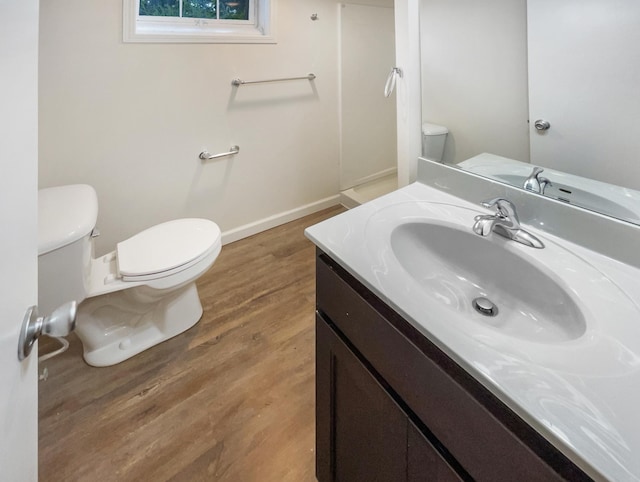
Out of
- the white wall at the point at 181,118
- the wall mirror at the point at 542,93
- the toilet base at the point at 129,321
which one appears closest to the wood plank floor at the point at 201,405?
the toilet base at the point at 129,321

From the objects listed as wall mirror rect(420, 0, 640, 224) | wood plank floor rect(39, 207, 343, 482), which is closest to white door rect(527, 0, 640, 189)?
wall mirror rect(420, 0, 640, 224)

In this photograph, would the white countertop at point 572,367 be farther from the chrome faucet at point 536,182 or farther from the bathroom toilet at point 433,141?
the bathroom toilet at point 433,141

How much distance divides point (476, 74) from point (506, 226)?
0.57m

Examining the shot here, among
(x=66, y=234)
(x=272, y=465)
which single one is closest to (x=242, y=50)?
(x=66, y=234)

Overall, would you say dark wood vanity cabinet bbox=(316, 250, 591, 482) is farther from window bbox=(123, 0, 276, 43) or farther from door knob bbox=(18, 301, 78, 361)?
window bbox=(123, 0, 276, 43)

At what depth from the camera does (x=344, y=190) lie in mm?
3346

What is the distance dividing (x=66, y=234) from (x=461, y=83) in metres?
1.47

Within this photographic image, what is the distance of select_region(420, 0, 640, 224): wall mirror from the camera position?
0.82 m

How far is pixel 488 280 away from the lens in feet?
3.08

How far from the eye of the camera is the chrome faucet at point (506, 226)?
0.89 metres

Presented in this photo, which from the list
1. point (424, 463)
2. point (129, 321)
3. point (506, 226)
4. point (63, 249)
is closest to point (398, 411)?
point (424, 463)

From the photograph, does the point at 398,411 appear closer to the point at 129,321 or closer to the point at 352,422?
the point at 352,422

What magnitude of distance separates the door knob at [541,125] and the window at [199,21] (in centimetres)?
196

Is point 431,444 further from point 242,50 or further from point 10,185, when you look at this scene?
point 242,50
